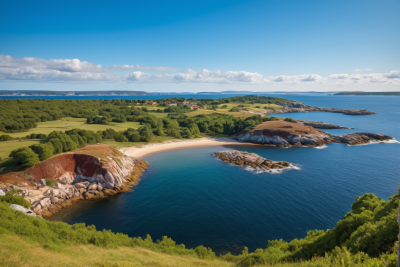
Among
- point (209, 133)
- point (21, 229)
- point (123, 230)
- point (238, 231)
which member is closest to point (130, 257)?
point (21, 229)

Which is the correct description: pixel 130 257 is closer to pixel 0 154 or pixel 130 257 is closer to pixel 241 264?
pixel 241 264

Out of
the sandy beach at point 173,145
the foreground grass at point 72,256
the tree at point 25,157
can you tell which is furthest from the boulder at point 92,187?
the foreground grass at point 72,256

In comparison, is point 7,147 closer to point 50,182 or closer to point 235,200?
point 50,182

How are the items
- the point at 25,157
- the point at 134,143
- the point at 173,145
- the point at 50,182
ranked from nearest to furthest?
the point at 25,157 < the point at 50,182 < the point at 134,143 < the point at 173,145

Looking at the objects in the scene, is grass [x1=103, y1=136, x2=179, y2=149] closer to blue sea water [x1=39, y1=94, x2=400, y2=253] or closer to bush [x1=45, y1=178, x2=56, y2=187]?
blue sea water [x1=39, y1=94, x2=400, y2=253]

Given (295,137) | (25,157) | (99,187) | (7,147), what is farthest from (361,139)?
(7,147)

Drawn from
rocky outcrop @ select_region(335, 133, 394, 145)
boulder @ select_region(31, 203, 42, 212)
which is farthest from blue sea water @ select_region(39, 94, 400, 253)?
rocky outcrop @ select_region(335, 133, 394, 145)
